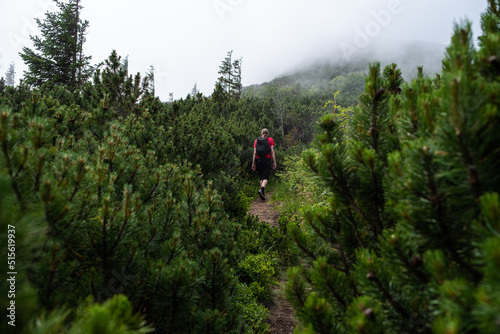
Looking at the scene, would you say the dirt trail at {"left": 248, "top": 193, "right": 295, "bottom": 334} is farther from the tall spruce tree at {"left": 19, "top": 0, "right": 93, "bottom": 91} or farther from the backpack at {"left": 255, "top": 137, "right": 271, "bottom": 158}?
the tall spruce tree at {"left": 19, "top": 0, "right": 93, "bottom": 91}

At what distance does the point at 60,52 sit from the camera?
12.5 metres

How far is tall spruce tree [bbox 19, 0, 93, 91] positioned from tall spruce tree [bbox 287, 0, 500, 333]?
13806mm

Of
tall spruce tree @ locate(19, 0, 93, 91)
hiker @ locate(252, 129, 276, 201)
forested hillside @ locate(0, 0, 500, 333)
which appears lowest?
forested hillside @ locate(0, 0, 500, 333)

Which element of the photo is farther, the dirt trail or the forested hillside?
the dirt trail

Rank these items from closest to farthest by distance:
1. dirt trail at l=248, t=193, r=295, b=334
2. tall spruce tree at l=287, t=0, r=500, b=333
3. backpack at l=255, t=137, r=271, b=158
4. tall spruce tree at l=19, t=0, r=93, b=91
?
1. tall spruce tree at l=287, t=0, r=500, b=333
2. dirt trail at l=248, t=193, r=295, b=334
3. backpack at l=255, t=137, r=271, b=158
4. tall spruce tree at l=19, t=0, r=93, b=91

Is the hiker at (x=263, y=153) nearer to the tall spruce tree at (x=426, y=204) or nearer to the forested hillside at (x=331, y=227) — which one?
the forested hillside at (x=331, y=227)

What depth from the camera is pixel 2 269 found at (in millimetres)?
810

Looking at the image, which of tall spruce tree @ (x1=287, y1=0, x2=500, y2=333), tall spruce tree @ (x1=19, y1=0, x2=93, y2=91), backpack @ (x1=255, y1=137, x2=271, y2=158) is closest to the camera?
tall spruce tree @ (x1=287, y1=0, x2=500, y2=333)

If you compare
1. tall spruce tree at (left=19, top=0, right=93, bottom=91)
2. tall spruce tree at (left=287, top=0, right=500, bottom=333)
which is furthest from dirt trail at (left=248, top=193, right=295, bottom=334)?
tall spruce tree at (left=19, top=0, right=93, bottom=91)

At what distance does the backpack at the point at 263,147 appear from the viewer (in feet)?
25.2

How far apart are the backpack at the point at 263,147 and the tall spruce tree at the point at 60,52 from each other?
31.7 ft

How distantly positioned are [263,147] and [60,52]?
41.5 feet

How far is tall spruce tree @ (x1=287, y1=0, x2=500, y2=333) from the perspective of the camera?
720 millimetres

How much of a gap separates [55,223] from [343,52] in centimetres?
12589
